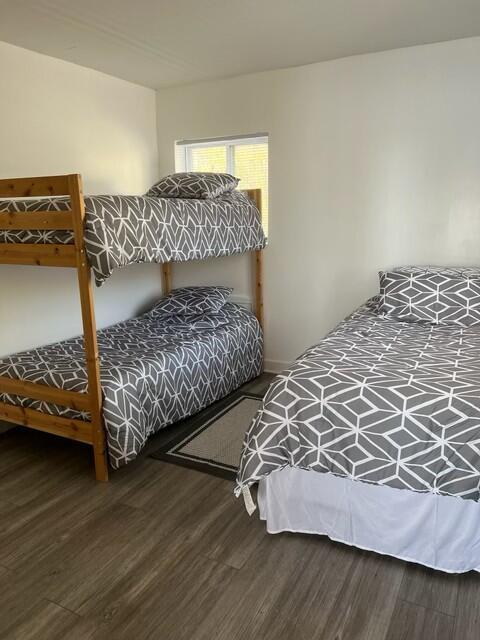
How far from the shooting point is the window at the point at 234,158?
383 centimetres

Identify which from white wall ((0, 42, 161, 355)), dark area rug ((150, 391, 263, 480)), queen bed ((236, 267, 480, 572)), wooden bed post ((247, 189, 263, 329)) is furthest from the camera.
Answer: wooden bed post ((247, 189, 263, 329))

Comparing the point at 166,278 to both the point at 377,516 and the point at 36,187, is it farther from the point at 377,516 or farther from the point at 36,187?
the point at 377,516

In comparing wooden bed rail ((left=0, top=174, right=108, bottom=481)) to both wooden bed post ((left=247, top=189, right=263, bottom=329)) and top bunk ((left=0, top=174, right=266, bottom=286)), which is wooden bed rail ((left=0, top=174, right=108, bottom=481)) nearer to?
top bunk ((left=0, top=174, right=266, bottom=286))

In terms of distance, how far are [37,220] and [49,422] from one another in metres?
1.03

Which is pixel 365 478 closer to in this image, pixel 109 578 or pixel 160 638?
pixel 160 638

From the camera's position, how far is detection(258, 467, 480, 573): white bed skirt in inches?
68.5

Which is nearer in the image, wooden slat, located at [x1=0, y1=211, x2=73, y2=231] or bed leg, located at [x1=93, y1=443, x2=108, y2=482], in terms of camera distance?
wooden slat, located at [x1=0, y1=211, x2=73, y2=231]

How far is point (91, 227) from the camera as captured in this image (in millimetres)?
2203

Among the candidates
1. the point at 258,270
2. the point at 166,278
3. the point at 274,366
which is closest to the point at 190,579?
the point at 274,366

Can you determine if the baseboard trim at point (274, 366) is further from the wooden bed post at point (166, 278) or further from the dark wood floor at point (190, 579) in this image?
the dark wood floor at point (190, 579)

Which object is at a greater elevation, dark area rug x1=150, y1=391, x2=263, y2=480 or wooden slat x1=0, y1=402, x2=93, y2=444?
wooden slat x1=0, y1=402, x2=93, y2=444

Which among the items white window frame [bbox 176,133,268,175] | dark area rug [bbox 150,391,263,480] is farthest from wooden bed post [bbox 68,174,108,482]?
white window frame [bbox 176,133,268,175]

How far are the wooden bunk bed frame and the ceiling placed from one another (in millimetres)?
894

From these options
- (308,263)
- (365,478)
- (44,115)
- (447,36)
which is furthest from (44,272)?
(447,36)
